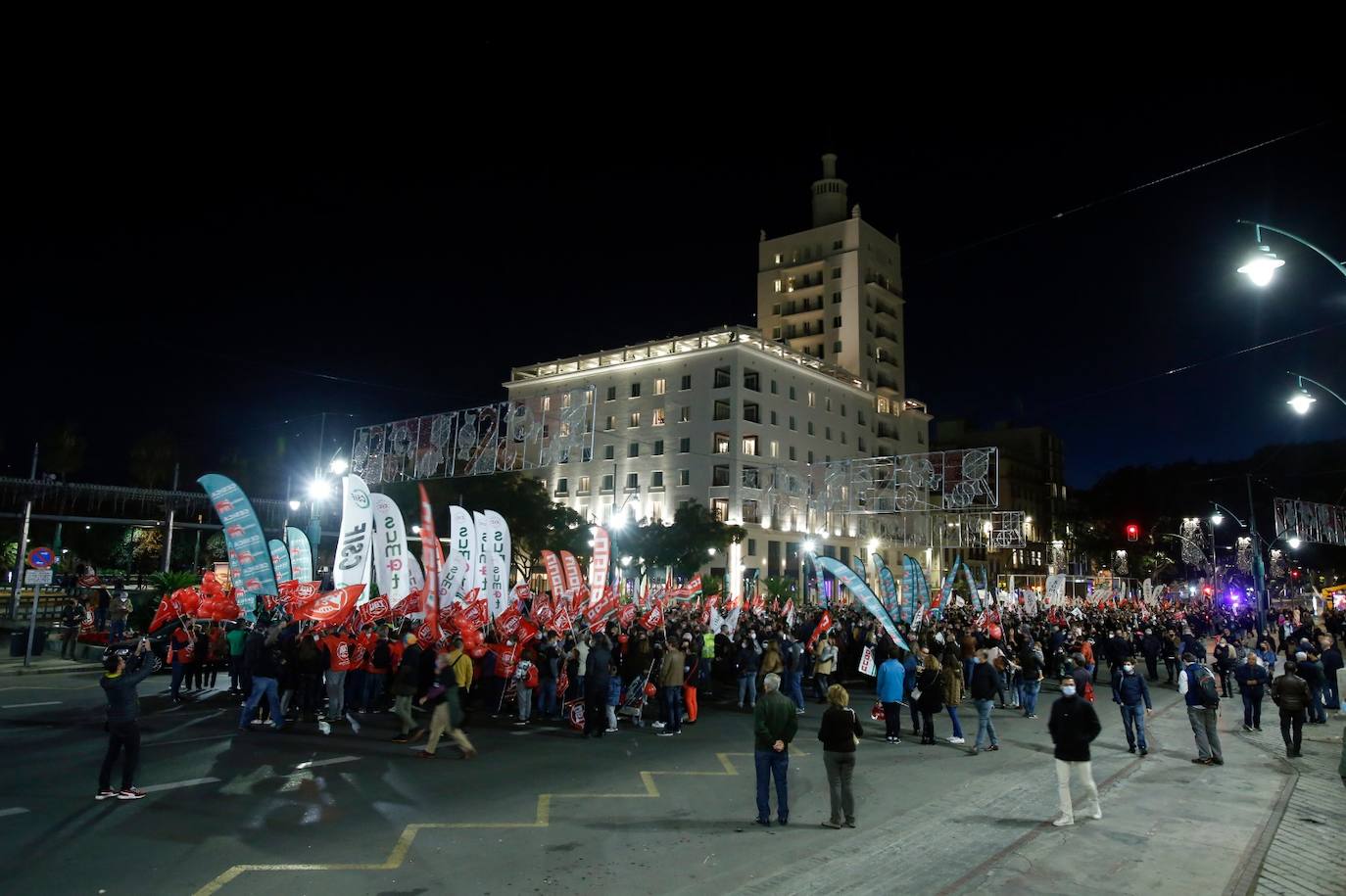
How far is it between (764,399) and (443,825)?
59.3 metres

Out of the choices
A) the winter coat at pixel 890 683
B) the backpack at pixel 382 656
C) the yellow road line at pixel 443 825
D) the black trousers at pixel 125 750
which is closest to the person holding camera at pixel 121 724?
the black trousers at pixel 125 750

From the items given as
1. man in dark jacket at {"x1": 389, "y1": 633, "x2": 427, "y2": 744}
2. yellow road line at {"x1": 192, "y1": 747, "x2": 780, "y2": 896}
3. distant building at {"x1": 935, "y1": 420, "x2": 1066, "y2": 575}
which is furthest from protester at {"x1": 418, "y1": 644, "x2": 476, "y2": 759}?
distant building at {"x1": 935, "y1": 420, "x2": 1066, "y2": 575}

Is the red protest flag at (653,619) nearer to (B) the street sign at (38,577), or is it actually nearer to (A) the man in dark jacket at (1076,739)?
(A) the man in dark jacket at (1076,739)

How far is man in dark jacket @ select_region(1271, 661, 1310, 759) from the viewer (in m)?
12.9

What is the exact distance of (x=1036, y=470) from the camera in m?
115

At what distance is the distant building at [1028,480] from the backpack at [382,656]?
318ft

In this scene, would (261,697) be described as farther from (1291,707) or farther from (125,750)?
(1291,707)

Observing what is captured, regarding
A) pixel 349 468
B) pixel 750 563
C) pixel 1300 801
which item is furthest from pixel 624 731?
pixel 750 563

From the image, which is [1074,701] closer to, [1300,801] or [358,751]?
[1300,801]

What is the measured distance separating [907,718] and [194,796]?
42.7 feet

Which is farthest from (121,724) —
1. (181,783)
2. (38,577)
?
(38,577)

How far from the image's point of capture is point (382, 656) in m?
15.0

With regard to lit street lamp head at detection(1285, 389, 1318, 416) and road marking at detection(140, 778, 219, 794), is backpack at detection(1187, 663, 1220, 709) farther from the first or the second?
road marking at detection(140, 778, 219, 794)

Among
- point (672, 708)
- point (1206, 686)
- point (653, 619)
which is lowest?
point (672, 708)
